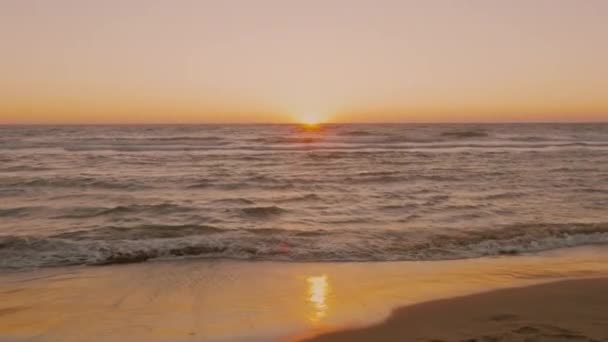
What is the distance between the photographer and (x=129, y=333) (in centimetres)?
552

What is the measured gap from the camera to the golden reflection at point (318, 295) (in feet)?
20.3

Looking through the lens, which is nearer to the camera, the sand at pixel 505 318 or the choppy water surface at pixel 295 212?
the sand at pixel 505 318

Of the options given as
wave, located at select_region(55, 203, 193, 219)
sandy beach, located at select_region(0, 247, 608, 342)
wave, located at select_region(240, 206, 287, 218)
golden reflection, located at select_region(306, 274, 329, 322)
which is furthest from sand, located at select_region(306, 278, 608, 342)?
wave, located at select_region(55, 203, 193, 219)

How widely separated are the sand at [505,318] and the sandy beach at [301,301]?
1 centimetres

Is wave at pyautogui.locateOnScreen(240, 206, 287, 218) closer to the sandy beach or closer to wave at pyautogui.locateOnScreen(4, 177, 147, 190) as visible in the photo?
the sandy beach

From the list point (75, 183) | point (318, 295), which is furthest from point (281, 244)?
point (75, 183)

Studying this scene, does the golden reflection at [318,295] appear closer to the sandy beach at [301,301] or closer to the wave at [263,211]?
the sandy beach at [301,301]

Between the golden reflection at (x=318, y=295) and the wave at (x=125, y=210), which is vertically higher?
the wave at (x=125, y=210)

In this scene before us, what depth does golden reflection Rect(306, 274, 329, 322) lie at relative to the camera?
6.18m

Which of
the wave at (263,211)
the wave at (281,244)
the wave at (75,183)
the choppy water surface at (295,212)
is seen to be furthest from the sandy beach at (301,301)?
the wave at (75,183)

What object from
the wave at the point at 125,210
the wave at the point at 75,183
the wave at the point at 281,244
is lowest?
the wave at the point at 281,244

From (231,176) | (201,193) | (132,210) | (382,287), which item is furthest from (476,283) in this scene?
(231,176)

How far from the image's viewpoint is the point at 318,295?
274 inches

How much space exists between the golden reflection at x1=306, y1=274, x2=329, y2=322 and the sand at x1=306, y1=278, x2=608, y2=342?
622mm
